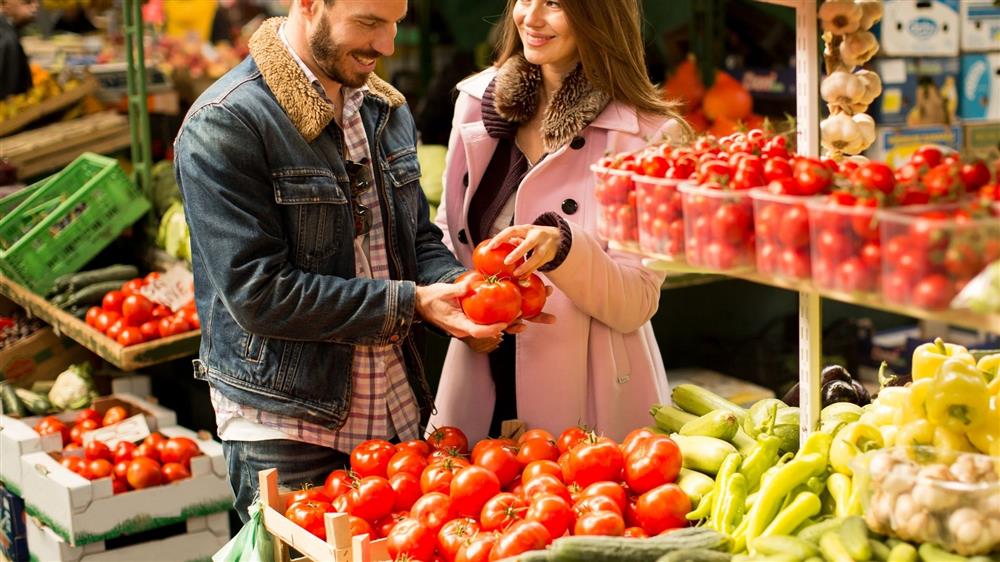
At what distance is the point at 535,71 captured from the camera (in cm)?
316

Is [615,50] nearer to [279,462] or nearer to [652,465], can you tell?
[652,465]

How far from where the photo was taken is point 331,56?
8.73 feet

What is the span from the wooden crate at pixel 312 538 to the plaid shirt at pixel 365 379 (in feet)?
0.78

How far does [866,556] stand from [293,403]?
1.39 m

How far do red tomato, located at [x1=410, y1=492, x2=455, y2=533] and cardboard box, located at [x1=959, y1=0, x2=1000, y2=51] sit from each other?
5207 mm

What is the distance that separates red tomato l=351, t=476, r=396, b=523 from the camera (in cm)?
242

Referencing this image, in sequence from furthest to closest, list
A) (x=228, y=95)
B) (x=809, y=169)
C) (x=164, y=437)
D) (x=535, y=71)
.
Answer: (x=164, y=437), (x=535, y=71), (x=228, y=95), (x=809, y=169)

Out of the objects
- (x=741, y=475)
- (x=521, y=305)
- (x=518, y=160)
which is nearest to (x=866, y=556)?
(x=741, y=475)

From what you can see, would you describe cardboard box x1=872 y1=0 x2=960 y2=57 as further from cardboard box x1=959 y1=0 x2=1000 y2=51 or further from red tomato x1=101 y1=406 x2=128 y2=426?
red tomato x1=101 y1=406 x2=128 y2=426

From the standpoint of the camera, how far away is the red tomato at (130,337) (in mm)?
4434

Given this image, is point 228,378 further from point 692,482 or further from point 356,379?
point 692,482

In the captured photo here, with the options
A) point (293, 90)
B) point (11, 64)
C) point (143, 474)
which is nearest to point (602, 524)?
point (293, 90)

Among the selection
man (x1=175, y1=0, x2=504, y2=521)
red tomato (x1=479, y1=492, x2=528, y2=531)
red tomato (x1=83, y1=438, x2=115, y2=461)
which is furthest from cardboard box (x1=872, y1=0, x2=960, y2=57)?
red tomato (x1=479, y1=492, x2=528, y2=531)

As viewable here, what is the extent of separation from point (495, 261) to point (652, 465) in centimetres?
59
